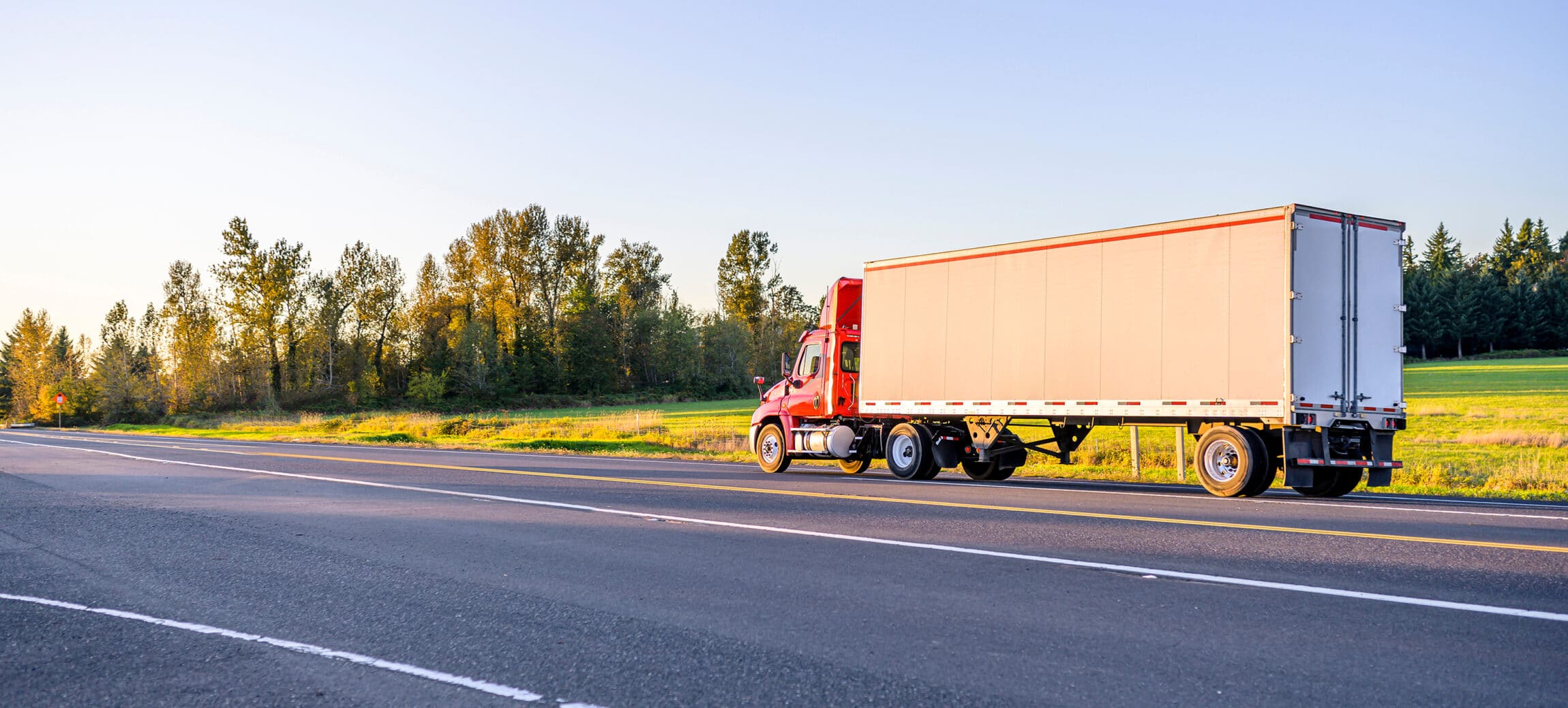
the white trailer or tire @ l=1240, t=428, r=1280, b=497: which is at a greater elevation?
the white trailer

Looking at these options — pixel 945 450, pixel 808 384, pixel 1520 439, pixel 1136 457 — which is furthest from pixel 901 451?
pixel 1520 439

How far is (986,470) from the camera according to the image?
18938 mm

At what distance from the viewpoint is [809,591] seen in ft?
22.3

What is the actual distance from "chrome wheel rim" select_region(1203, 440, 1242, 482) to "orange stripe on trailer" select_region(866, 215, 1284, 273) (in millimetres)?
2974

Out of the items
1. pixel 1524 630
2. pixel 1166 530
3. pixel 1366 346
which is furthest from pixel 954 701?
pixel 1366 346

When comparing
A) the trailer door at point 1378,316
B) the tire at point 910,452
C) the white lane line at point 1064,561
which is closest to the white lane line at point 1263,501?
the tire at point 910,452

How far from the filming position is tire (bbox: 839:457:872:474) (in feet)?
66.6

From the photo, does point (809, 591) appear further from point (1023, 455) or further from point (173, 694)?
point (1023, 455)

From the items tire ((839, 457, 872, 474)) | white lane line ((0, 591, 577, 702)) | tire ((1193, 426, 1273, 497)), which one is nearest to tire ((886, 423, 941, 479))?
tire ((839, 457, 872, 474))

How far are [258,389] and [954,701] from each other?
76252mm

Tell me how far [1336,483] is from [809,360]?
33.1ft

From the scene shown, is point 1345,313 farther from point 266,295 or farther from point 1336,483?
point 266,295

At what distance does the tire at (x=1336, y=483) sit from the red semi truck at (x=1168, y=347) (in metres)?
0.02

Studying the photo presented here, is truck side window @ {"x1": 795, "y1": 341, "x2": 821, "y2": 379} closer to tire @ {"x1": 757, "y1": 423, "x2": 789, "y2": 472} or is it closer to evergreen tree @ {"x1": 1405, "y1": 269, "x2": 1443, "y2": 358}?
tire @ {"x1": 757, "y1": 423, "x2": 789, "y2": 472}
